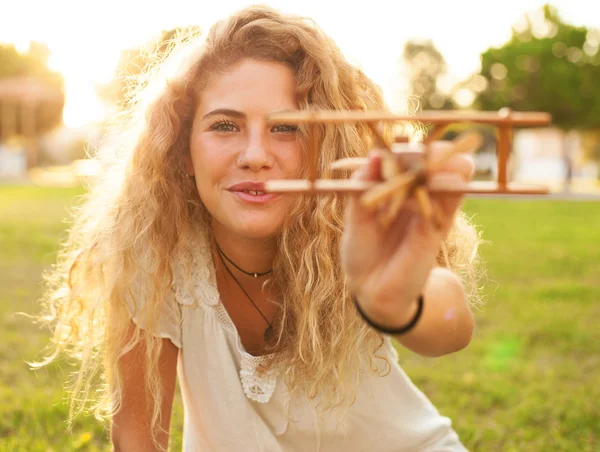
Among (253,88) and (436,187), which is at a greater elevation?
(253,88)

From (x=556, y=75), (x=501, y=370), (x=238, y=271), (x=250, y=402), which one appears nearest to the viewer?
(x=250, y=402)

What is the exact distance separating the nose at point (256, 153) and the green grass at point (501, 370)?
6.92 ft

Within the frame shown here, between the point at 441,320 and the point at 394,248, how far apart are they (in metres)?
0.44

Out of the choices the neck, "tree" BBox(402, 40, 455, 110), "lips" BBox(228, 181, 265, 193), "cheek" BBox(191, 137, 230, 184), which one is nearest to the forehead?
"cheek" BBox(191, 137, 230, 184)

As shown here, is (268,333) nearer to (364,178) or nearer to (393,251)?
(393,251)

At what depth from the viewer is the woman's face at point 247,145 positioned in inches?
94.1

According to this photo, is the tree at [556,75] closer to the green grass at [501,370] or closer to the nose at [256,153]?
the green grass at [501,370]

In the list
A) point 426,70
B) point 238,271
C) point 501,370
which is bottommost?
point 501,370

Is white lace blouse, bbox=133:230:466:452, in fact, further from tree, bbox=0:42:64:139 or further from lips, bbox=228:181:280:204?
tree, bbox=0:42:64:139

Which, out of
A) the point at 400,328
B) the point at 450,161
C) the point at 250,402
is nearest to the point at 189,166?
the point at 250,402

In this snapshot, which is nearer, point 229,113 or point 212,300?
point 229,113

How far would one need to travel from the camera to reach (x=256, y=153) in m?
2.32

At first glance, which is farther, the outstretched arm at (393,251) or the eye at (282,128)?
the eye at (282,128)

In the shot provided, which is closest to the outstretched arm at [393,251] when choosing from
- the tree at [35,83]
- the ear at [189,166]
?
the ear at [189,166]
